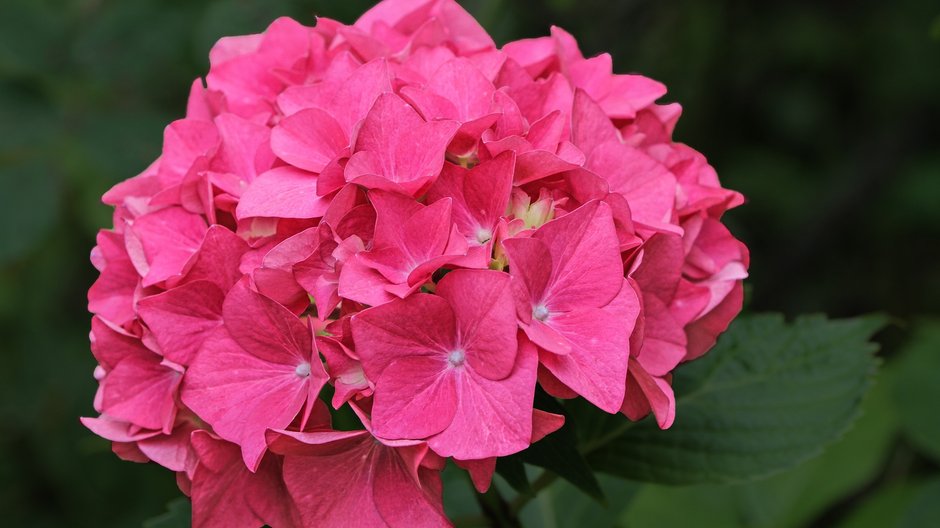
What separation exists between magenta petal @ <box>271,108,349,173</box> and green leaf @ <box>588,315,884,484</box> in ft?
2.07

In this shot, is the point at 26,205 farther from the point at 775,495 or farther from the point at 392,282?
the point at 775,495

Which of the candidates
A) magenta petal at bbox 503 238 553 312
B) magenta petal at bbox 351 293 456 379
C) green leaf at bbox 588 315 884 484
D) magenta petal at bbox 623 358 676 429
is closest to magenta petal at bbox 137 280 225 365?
magenta petal at bbox 351 293 456 379

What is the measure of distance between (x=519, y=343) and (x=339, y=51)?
50 cm

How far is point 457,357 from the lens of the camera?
93 centimetres

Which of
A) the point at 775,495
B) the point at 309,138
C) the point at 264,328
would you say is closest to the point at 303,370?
the point at 264,328

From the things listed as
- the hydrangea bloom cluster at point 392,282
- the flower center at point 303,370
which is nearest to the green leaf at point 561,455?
the hydrangea bloom cluster at point 392,282

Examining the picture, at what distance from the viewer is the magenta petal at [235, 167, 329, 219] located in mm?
1001

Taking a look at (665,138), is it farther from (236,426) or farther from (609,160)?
(236,426)

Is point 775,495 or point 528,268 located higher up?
point 528,268

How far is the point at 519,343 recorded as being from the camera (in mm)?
912

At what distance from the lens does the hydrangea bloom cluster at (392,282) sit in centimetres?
A: 91

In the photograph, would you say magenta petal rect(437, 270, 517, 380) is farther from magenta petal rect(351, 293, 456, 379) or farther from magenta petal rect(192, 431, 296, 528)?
magenta petal rect(192, 431, 296, 528)

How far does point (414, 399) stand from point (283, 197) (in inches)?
10.7

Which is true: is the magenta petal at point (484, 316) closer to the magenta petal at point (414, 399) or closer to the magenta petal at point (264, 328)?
the magenta petal at point (414, 399)
